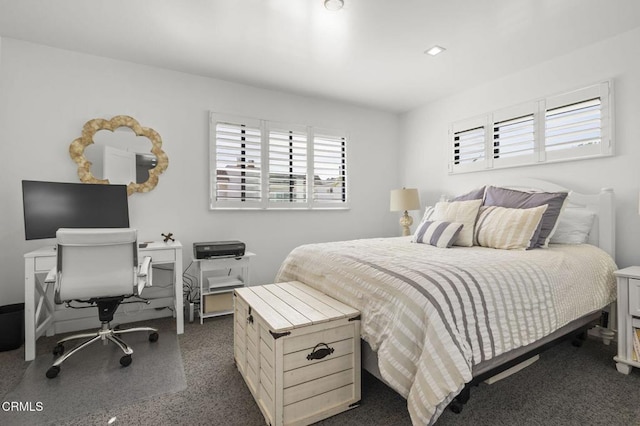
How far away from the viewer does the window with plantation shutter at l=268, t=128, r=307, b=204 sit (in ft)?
12.7

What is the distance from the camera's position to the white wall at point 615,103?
2555 mm

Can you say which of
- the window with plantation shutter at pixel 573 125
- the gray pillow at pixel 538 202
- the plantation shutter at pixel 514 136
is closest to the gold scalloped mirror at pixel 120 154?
the gray pillow at pixel 538 202

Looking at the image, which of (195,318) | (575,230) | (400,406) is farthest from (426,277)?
(195,318)

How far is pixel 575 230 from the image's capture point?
8.68 ft

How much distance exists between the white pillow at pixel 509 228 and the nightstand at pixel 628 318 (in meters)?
0.57

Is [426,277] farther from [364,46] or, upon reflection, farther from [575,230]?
[364,46]

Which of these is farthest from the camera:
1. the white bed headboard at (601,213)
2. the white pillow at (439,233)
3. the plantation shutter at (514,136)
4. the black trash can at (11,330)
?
the plantation shutter at (514,136)

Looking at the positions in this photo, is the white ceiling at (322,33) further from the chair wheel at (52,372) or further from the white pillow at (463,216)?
the chair wheel at (52,372)

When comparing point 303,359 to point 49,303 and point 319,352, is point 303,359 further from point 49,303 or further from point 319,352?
point 49,303

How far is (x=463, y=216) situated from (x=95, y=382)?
3.03m

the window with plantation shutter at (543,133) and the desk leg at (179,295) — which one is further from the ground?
the window with plantation shutter at (543,133)

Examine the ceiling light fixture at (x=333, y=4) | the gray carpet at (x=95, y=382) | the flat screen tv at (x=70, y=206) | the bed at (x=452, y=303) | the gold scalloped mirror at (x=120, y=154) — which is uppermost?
the ceiling light fixture at (x=333, y=4)

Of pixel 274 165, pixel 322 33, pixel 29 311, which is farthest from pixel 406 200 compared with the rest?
pixel 29 311

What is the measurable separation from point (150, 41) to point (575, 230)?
400cm
